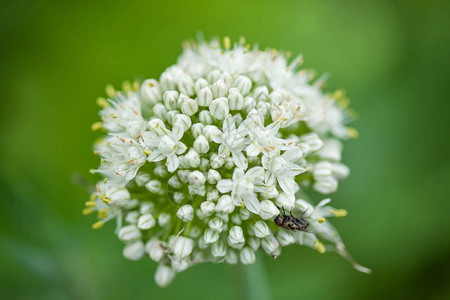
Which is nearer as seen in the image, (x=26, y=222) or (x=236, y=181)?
(x=236, y=181)

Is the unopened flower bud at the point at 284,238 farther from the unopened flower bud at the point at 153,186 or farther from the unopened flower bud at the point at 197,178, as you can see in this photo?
the unopened flower bud at the point at 153,186

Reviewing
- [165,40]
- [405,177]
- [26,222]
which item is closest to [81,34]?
[165,40]

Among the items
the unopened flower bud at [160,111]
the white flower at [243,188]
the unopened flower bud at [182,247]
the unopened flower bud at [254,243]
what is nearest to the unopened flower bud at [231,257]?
the unopened flower bud at [254,243]

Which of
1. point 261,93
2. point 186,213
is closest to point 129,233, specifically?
point 186,213

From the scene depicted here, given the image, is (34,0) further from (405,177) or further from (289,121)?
(405,177)

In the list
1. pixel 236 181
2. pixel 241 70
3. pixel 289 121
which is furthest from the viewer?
pixel 241 70

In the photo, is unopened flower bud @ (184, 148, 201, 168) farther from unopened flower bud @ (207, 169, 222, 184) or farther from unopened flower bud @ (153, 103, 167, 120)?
unopened flower bud @ (153, 103, 167, 120)

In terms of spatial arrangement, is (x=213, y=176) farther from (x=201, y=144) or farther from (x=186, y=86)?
(x=186, y=86)

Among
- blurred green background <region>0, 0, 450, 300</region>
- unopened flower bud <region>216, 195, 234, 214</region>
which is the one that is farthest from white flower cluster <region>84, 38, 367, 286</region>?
blurred green background <region>0, 0, 450, 300</region>
